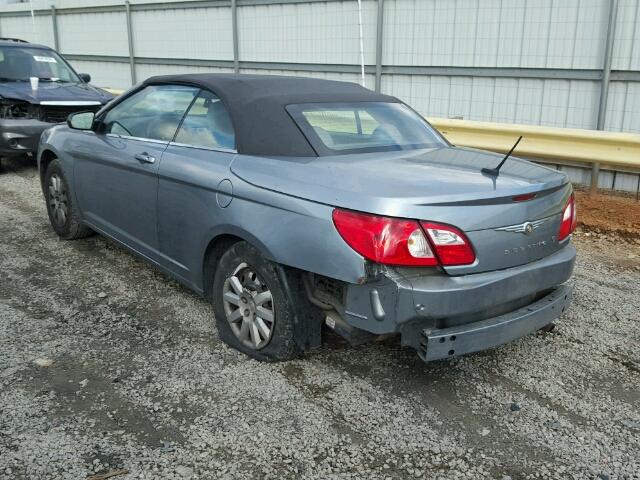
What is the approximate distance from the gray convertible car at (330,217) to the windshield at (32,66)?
231 inches

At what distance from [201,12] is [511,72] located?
6725mm

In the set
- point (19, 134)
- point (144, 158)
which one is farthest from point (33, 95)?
point (144, 158)

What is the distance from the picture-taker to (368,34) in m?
9.65

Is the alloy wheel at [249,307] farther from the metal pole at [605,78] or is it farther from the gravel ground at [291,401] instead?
the metal pole at [605,78]

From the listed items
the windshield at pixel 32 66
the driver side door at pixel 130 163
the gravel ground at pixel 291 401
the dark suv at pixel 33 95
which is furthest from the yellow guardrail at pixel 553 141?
the windshield at pixel 32 66

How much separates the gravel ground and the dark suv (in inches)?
179

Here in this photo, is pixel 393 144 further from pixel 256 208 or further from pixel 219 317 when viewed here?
pixel 219 317

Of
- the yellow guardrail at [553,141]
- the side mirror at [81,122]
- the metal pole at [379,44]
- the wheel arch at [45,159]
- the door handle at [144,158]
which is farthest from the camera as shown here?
the metal pole at [379,44]

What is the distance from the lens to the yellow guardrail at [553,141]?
21.3 feet

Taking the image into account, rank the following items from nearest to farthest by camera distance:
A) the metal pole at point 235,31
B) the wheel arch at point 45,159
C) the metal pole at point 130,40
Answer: the wheel arch at point 45,159
the metal pole at point 235,31
the metal pole at point 130,40

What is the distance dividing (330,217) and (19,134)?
6.87 m

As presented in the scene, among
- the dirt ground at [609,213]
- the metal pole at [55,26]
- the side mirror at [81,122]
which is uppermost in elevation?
the metal pole at [55,26]

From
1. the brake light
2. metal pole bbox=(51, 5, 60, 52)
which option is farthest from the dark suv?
metal pole bbox=(51, 5, 60, 52)

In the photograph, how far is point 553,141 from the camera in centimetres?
703
